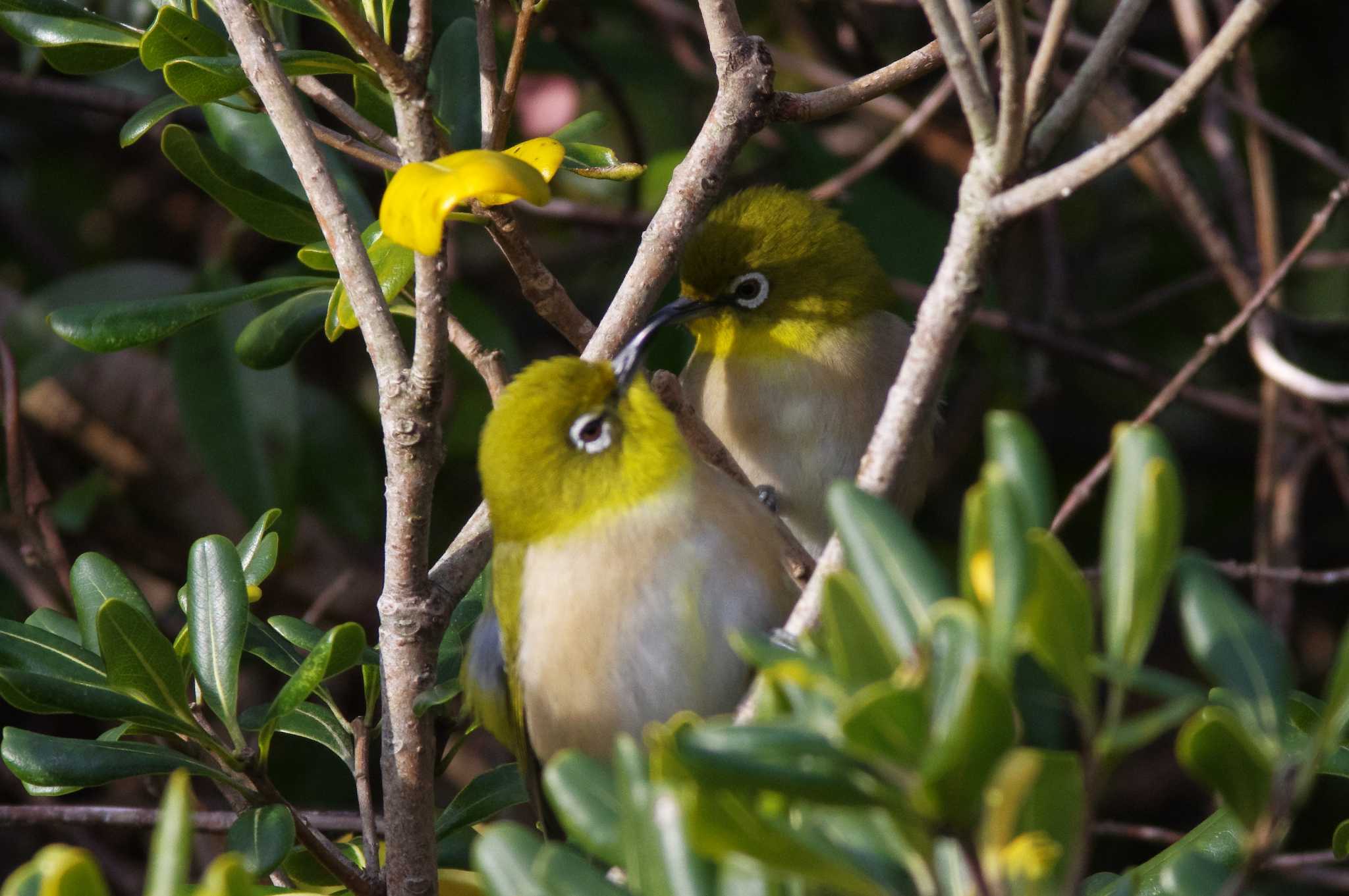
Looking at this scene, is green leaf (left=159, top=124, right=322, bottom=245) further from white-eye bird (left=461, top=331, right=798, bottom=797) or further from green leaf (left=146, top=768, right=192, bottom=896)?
green leaf (left=146, top=768, right=192, bottom=896)

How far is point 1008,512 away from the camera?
1170 mm

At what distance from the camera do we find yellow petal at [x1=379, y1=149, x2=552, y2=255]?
5.74 ft

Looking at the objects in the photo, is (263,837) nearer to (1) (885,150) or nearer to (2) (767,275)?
(2) (767,275)

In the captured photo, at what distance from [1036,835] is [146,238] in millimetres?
5462

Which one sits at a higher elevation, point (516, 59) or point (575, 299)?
point (516, 59)

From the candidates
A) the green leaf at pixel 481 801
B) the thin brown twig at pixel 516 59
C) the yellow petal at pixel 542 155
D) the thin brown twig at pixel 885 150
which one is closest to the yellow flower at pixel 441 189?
the yellow petal at pixel 542 155

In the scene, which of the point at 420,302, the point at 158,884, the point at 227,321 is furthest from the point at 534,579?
the point at 227,321

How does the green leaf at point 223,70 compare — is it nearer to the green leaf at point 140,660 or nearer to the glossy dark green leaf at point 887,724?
the green leaf at point 140,660

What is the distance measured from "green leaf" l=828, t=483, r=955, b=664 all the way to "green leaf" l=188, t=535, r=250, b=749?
127cm

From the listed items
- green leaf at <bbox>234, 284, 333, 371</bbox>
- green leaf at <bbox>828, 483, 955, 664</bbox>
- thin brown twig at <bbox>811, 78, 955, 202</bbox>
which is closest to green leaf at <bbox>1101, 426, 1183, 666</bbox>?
green leaf at <bbox>828, 483, 955, 664</bbox>

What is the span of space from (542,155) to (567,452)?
681mm

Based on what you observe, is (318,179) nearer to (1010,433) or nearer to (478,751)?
(1010,433)

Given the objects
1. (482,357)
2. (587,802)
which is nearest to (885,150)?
(482,357)

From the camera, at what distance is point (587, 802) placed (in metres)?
1.30
